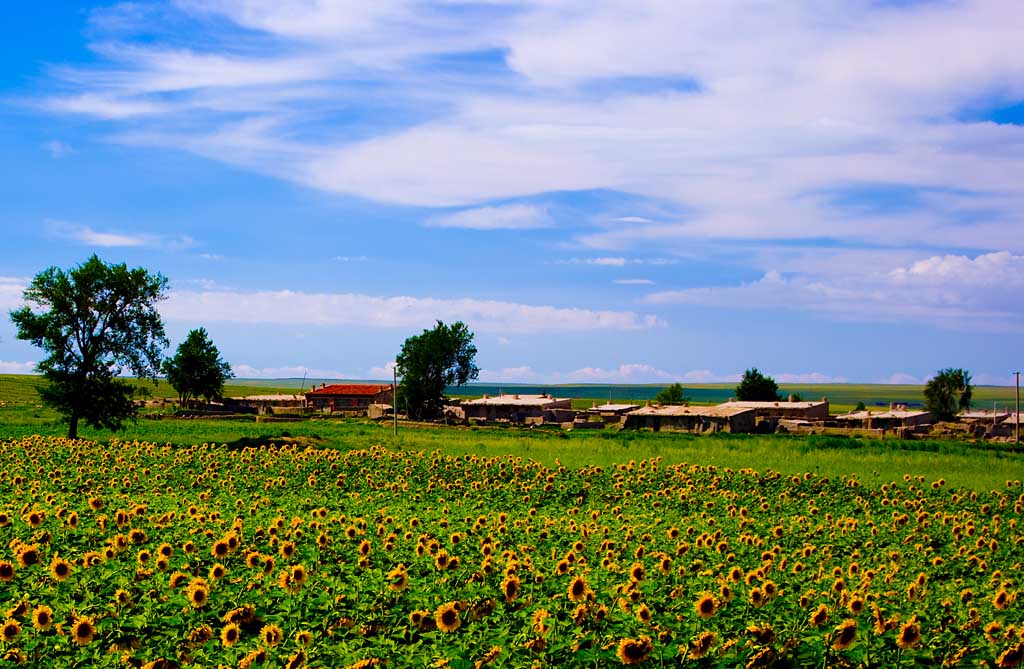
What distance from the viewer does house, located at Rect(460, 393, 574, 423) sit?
10075cm

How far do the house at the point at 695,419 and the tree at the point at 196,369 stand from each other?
58.2 metres

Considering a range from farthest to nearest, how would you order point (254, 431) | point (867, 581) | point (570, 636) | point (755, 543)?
point (254, 431) → point (755, 543) → point (867, 581) → point (570, 636)

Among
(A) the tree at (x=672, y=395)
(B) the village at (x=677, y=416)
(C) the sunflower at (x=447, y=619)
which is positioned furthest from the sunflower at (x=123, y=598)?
(A) the tree at (x=672, y=395)

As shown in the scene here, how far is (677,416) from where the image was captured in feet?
274

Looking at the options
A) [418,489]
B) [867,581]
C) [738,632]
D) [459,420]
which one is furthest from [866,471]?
[459,420]

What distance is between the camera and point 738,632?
358 inches

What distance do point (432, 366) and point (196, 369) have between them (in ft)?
102

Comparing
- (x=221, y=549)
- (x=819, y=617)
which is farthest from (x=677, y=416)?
(x=819, y=617)

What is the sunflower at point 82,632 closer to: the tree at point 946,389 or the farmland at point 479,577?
the farmland at point 479,577

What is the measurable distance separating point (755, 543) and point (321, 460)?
15648 mm

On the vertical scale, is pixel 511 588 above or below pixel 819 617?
above

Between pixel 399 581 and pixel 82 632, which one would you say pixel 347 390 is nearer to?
pixel 399 581

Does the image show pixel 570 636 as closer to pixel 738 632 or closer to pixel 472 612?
pixel 472 612

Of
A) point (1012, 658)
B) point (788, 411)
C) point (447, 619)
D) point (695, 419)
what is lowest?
point (695, 419)
